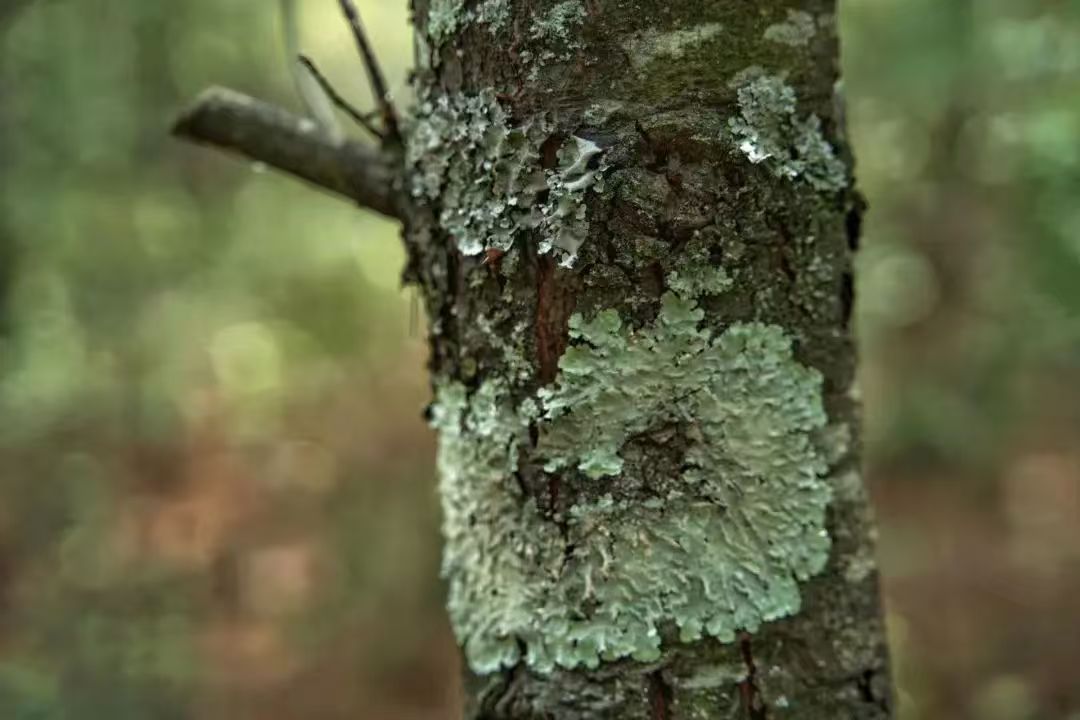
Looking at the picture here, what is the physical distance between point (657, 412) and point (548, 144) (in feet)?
0.68

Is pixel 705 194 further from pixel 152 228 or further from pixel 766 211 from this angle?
pixel 152 228

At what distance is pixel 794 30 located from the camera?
0.77 m

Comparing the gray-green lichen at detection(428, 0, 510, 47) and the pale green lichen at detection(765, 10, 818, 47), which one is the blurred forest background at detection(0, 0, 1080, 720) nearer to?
the pale green lichen at detection(765, 10, 818, 47)

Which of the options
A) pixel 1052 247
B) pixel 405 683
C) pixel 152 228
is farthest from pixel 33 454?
pixel 1052 247

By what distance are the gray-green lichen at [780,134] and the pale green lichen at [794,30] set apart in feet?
0.11

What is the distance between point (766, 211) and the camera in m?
0.75

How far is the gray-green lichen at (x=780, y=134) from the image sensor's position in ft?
2.43

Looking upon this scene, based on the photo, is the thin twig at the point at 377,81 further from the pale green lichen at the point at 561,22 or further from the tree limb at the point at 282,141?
the pale green lichen at the point at 561,22

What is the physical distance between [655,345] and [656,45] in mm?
212

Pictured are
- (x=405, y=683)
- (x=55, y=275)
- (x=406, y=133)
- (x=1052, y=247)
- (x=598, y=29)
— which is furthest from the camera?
(x=405, y=683)

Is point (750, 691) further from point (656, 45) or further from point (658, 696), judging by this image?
point (656, 45)

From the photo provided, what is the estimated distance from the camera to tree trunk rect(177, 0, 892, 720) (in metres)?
0.73

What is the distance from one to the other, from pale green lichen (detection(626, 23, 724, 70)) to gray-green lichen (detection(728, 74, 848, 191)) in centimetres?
5

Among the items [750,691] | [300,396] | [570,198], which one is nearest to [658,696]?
[750,691]
